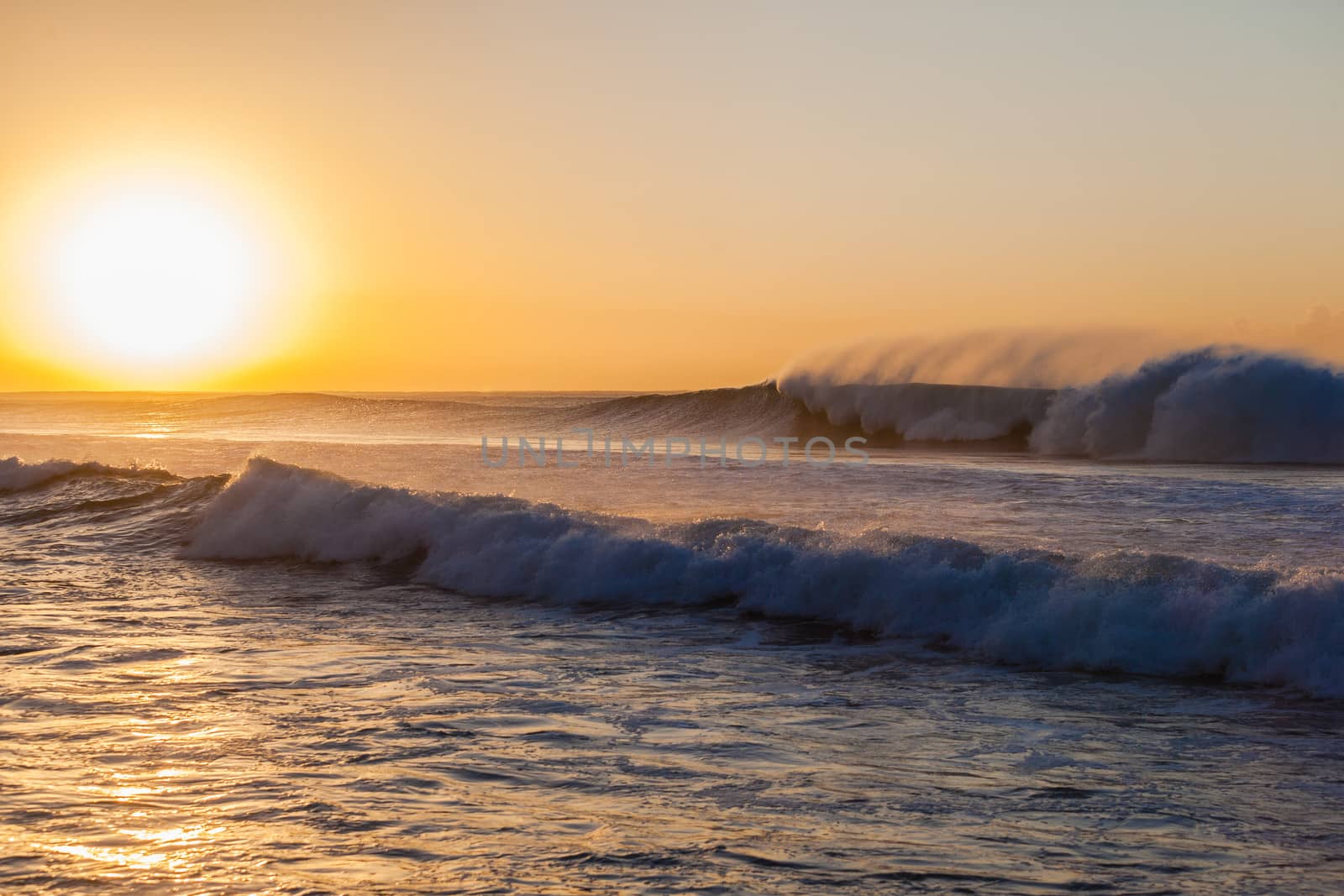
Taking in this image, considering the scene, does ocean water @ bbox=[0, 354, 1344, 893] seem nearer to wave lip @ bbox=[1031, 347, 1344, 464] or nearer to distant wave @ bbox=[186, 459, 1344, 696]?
distant wave @ bbox=[186, 459, 1344, 696]

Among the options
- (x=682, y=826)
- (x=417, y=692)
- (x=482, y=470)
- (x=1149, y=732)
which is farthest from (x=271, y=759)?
(x=482, y=470)

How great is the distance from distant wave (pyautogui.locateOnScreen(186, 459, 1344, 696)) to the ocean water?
0.10ft

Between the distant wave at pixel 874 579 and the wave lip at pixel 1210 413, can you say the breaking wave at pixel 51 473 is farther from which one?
the wave lip at pixel 1210 413

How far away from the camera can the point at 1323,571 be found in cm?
677

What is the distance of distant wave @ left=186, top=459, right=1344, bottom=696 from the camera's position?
642 cm

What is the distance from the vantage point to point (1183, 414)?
2233 cm

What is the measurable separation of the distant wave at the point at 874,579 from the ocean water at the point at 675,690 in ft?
0.10

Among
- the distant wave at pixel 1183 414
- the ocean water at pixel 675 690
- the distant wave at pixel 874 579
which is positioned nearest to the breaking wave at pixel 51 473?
the ocean water at pixel 675 690

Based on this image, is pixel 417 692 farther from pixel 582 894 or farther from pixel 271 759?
pixel 582 894

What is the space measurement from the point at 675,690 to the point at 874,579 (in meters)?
2.62

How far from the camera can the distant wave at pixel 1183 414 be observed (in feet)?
69.3

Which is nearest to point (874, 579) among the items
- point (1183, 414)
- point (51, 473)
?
point (51, 473)

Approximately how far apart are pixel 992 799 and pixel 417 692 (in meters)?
2.93

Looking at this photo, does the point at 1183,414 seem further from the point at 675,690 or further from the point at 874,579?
the point at 675,690
